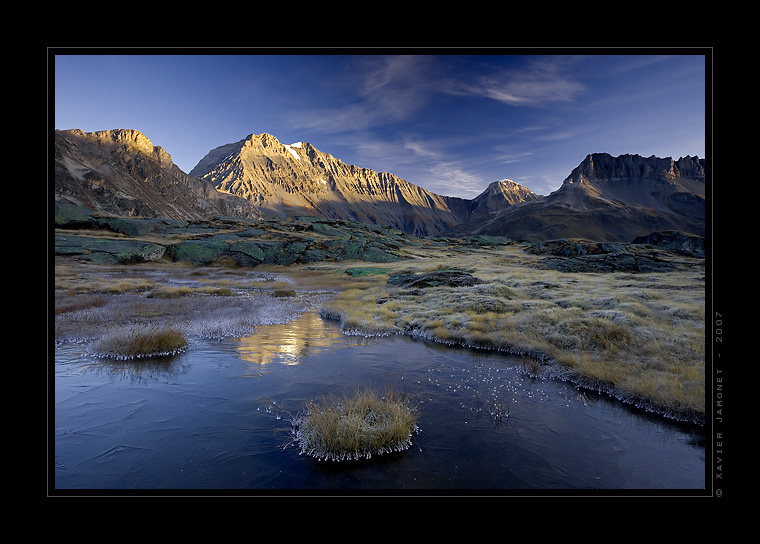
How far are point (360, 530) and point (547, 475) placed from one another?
17.4ft

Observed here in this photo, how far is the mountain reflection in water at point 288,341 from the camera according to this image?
13.4 metres

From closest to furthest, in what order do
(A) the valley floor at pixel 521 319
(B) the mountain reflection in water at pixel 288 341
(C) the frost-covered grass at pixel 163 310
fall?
(A) the valley floor at pixel 521 319
(B) the mountain reflection in water at pixel 288 341
(C) the frost-covered grass at pixel 163 310

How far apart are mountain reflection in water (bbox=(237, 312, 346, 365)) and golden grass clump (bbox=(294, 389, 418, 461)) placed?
5.52 metres

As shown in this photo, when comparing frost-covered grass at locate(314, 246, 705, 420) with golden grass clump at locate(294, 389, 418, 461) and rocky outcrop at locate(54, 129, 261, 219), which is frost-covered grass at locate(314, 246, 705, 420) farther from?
rocky outcrop at locate(54, 129, 261, 219)

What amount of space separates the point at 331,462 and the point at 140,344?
34.9ft

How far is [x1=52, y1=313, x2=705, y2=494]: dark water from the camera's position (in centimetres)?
636

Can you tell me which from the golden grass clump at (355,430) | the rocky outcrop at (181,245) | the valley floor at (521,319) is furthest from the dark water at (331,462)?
A: the rocky outcrop at (181,245)

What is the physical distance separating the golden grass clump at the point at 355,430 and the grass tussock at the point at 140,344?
8.56m

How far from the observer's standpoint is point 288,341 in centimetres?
1579

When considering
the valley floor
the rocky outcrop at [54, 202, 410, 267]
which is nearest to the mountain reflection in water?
the valley floor

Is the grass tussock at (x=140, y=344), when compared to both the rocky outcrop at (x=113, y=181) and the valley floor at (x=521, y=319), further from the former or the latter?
the rocky outcrop at (x=113, y=181)
